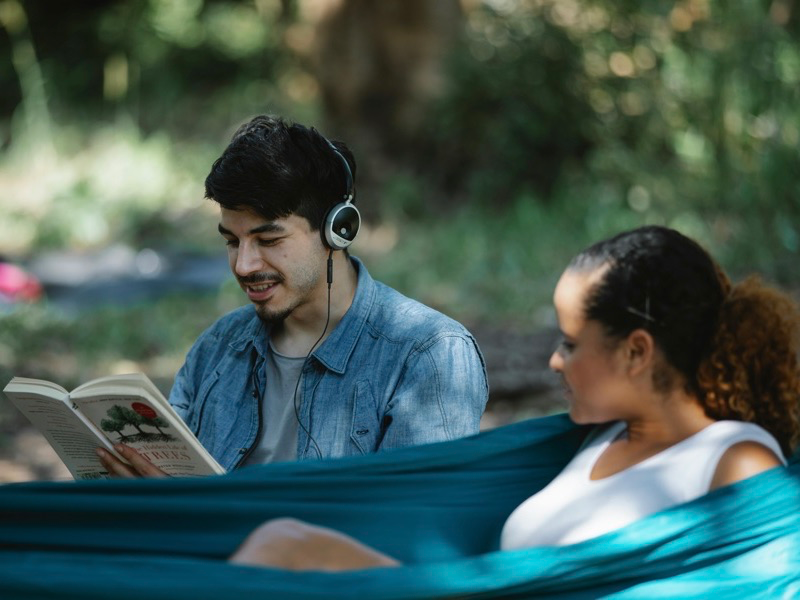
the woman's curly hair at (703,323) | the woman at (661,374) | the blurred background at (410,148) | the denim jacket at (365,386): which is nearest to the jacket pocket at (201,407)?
the denim jacket at (365,386)

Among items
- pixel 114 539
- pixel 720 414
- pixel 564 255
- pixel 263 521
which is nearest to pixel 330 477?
pixel 263 521

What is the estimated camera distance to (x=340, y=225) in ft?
7.88

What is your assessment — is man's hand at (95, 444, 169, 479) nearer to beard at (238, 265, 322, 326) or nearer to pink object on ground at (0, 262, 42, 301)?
beard at (238, 265, 322, 326)

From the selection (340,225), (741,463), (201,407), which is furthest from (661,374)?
(201,407)

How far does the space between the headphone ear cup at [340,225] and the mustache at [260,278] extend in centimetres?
14

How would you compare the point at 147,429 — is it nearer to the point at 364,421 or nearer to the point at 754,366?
the point at 364,421

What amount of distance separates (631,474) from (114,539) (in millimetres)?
865

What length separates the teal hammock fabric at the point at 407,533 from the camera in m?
1.56

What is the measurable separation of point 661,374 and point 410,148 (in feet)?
24.4

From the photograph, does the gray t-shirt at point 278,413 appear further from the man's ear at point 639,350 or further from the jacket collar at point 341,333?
the man's ear at point 639,350

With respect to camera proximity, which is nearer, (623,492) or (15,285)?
(623,492)

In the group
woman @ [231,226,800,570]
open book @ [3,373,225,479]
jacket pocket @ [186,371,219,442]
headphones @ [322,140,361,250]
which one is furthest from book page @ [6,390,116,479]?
headphones @ [322,140,361,250]

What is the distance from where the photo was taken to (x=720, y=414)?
1.85 metres

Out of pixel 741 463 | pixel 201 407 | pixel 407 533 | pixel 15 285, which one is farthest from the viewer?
pixel 15 285
